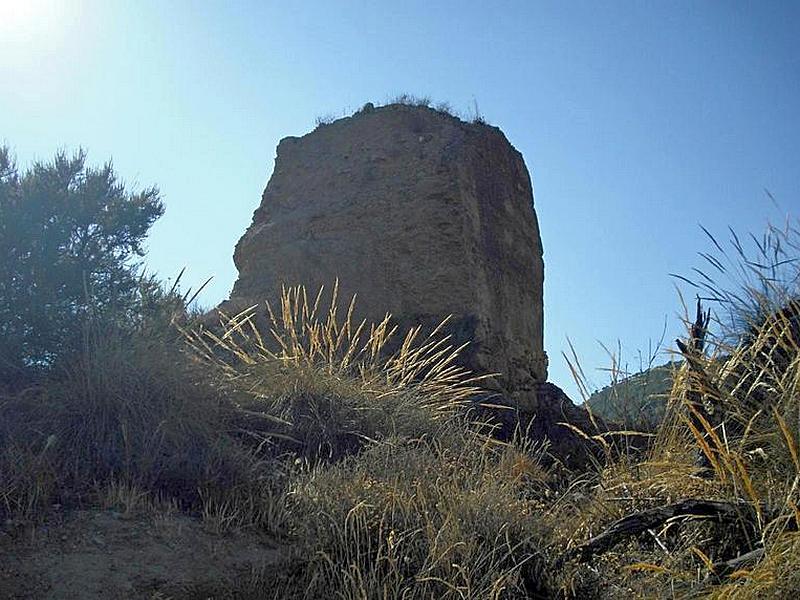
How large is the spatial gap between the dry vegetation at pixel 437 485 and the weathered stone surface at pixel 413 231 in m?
5.37

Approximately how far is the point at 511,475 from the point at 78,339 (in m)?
3.62

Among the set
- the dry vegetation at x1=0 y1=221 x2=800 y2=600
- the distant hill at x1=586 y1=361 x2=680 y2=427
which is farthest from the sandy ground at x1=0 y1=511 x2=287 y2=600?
the distant hill at x1=586 y1=361 x2=680 y2=427

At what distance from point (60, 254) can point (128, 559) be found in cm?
381

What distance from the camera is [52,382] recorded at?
731 centimetres

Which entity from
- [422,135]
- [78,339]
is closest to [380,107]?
[422,135]

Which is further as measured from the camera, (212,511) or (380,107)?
(380,107)

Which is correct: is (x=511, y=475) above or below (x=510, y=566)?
above

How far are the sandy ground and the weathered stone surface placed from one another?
7399 mm

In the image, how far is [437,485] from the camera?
6.55m

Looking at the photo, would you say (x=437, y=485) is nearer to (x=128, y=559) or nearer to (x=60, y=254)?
(x=128, y=559)

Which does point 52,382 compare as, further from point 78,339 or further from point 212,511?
point 212,511

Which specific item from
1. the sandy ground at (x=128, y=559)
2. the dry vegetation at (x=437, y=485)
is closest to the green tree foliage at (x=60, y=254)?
the dry vegetation at (x=437, y=485)

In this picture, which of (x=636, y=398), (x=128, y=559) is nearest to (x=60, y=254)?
(x=128, y=559)

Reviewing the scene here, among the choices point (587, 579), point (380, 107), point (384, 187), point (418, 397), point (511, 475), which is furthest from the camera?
point (380, 107)
